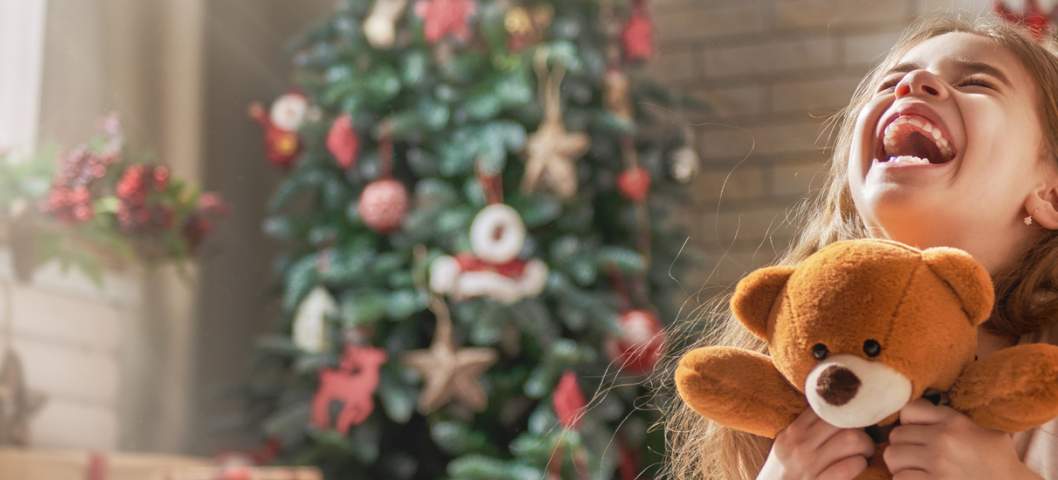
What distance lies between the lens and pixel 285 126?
283cm

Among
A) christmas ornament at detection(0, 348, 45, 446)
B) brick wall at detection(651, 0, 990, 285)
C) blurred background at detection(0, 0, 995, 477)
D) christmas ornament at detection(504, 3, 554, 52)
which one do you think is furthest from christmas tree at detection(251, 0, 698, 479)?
christmas ornament at detection(0, 348, 45, 446)

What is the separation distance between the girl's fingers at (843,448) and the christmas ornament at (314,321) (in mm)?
1984

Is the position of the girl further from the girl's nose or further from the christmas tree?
the christmas tree

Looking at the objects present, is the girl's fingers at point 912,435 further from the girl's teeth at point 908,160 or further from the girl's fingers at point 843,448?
the girl's teeth at point 908,160

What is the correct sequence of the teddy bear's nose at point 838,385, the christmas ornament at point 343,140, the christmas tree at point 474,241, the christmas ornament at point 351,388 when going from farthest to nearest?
the christmas ornament at point 343,140 → the christmas ornament at point 351,388 → the christmas tree at point 474,241 → the teddy bear's nose at point 838,385

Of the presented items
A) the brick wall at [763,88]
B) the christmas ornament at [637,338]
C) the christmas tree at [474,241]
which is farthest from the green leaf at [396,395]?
the brick wall at [763,88]

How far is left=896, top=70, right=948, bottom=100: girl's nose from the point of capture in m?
0.83

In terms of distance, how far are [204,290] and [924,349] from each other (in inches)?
102

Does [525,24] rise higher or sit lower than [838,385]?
higher

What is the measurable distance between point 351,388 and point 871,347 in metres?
1.95

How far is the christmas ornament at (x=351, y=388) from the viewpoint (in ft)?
8.30

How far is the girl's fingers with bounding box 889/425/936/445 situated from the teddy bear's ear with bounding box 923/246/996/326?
0.24ft

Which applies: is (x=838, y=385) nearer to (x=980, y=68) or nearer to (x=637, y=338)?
(x=980, y=68)

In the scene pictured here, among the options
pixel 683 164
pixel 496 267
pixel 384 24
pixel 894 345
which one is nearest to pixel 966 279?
pixel 894 345
